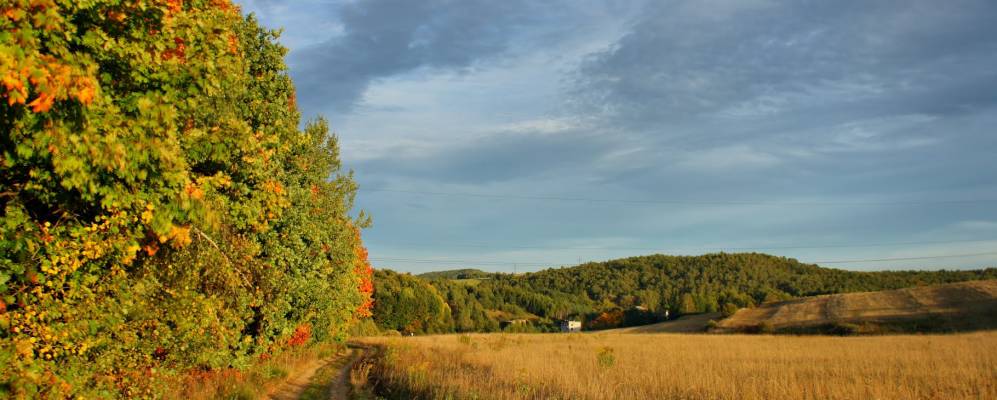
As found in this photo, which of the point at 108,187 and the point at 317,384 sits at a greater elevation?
the point at 108,187

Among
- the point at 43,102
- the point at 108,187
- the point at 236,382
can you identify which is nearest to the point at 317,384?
the point at 236,382

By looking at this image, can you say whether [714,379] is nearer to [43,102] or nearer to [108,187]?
[108,187]

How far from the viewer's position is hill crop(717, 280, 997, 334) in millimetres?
50156

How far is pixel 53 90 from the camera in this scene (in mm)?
5656

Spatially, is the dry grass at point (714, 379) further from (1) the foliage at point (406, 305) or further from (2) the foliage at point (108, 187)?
(1) the foliage at point (406, 305)

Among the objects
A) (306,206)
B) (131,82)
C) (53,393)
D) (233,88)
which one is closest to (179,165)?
(131,82)

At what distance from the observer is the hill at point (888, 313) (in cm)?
5016

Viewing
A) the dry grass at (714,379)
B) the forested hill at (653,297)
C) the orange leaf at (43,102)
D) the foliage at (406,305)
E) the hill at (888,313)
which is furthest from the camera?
Result: the forested hill at (653,297)

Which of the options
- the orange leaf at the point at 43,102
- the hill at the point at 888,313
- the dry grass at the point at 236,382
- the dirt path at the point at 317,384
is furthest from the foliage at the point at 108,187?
the hill at the point at 888,313

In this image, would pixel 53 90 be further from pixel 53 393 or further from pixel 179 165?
pixel 53 393

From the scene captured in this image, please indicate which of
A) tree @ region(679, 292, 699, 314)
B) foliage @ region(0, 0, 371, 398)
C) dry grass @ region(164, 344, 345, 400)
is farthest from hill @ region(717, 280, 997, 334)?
foliage @ region(0, 0, 371, 398)

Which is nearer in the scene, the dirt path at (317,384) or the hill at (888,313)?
the dirt path at (317,384)

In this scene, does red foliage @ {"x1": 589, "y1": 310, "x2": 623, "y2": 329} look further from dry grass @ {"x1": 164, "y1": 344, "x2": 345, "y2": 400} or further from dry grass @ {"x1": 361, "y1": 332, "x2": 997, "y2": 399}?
dry grass @ {"x1": 164, "y1": 344, "x2": 345, "y2": 400}

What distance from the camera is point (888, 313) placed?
58375mm
